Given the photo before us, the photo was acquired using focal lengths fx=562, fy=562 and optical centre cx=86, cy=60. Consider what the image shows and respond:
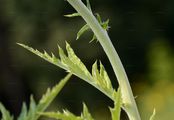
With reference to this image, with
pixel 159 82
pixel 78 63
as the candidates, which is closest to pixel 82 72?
pixel 78 63

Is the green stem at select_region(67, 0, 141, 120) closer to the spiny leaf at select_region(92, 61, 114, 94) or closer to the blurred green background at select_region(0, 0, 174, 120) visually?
the spiny leaf at select_region(92, 61, 114, 94)

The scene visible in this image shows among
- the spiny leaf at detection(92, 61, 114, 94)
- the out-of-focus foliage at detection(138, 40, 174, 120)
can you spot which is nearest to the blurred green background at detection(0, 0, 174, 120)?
the out-of-focus foliage at detection(138, 40, 174, 120)

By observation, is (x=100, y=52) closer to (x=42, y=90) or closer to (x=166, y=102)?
(x=42, y=90)

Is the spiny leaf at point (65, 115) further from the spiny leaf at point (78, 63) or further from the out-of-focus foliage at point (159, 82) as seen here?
the out-of-focus foliage at point (159, 82)

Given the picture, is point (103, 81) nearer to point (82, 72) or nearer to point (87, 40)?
point (82, 72)

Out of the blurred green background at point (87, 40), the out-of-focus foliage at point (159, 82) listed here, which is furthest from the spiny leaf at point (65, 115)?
the blurred green background at point (87, 40)

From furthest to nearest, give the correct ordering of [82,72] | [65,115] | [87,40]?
[87,40] < [82,72] < [65,115]
